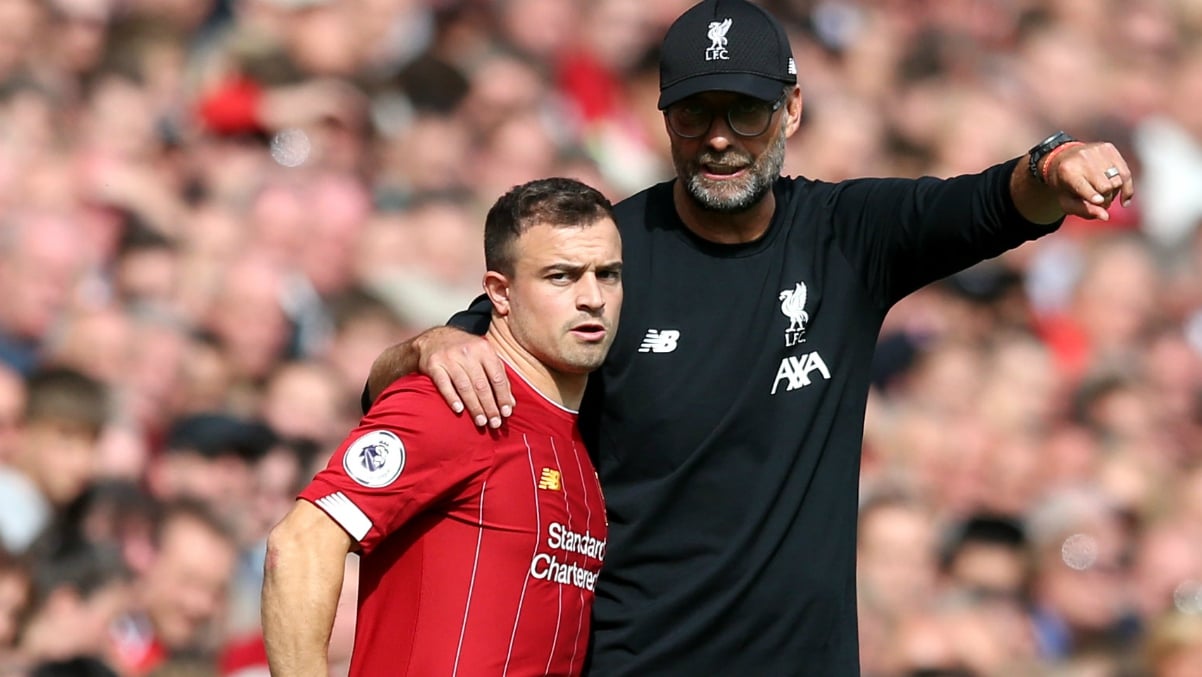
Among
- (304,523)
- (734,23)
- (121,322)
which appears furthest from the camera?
(121,322)

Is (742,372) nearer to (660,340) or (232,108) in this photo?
(660,340)

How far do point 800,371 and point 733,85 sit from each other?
25.3 inches

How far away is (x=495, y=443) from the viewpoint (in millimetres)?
3713

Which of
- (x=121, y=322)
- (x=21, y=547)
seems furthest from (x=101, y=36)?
(x=21, y=547)

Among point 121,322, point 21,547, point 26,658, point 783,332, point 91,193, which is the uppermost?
point 91,193

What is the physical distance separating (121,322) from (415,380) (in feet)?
11.6

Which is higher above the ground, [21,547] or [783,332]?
[783,332]

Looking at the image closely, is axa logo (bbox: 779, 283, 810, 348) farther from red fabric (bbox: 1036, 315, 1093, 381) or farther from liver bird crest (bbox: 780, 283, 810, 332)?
red fabric (bbox: 1036, 315, 1093, 381)

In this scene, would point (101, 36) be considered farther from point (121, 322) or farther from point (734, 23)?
point (734, 23)

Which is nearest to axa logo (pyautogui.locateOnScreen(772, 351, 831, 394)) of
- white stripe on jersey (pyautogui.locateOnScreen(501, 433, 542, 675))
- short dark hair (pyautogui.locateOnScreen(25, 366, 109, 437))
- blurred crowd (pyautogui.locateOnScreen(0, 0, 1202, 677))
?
white stripe on jersey (pyautogui.locateOnScreen(501, 433, 542, 675))

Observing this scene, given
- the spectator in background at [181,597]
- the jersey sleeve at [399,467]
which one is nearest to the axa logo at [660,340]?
the jersey sleeve at [399,467]

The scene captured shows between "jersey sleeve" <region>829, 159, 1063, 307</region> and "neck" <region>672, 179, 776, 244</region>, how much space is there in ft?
0.55

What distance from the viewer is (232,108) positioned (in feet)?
25.6

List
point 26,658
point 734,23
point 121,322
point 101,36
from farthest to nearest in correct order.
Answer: point 101,36 → point 121,322 → point 26,658 → point 734,23
